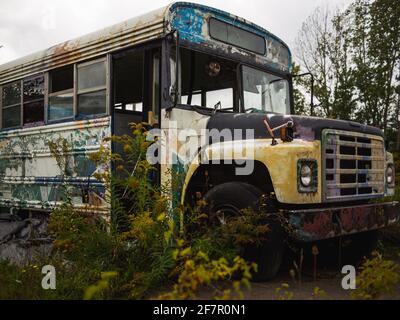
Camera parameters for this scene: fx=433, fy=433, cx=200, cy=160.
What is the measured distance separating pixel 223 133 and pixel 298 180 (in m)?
0.92

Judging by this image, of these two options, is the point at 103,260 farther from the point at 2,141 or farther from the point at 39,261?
the point at 2,141

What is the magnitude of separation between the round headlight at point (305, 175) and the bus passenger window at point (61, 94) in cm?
304

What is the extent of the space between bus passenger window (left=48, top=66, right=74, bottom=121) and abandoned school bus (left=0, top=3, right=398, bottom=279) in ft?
0.06

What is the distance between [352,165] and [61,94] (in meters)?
3.55

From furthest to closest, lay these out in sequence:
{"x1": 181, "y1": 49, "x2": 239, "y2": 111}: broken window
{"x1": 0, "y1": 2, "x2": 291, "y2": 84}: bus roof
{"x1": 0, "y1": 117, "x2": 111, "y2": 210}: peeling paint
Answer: {"x1": 0, "y1": 117, "x2": 111, "y2": 210}: peeling paint → {"x1": 181, "y1": 49, "x2": 239, "y2": 111}: broken window → {"x1": 0, "y1": 2, "x2": 291, "y2": 84}: bus roof

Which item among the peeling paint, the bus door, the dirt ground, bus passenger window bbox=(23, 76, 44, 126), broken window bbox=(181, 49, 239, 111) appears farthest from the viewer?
bus passenger window bbox=(23, 76, 44, 126)

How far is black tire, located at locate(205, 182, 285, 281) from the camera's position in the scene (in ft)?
11.3

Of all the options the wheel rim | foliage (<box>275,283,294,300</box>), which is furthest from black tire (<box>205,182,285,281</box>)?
foliage (<box>275,283,294,300</box>)

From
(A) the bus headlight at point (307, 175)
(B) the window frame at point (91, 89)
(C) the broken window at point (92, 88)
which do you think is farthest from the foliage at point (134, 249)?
(C) the broken window at point (92, 88)

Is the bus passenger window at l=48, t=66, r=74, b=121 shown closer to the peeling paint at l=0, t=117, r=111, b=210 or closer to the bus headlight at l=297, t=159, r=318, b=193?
the peeling paint at l=0, t=117, r=111, b=210

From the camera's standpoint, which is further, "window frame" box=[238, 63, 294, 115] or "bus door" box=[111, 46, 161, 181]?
"window frame" box=[238, 63, 294, 115]

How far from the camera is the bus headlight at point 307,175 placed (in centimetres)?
341

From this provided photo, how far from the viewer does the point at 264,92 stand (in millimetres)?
5066

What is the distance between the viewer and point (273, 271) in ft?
11.5
